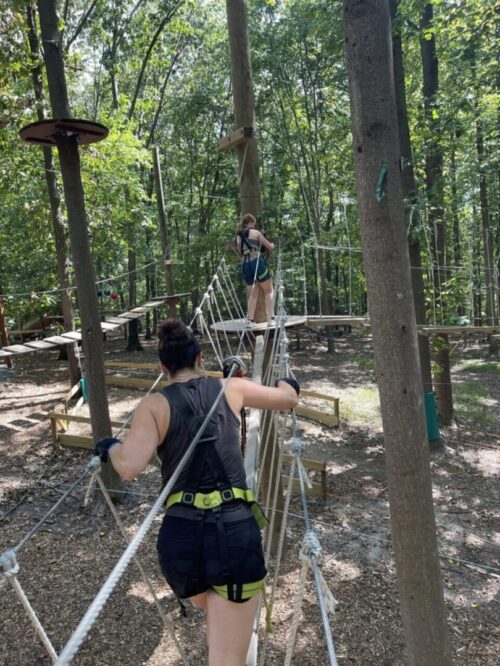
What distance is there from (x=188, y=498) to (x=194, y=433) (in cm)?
17

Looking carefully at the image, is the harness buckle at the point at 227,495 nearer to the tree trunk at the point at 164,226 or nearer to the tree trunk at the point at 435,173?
the tree trunk at the point at 435,173

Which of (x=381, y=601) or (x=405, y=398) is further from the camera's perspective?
(x=381, y=601)

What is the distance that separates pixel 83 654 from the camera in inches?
115

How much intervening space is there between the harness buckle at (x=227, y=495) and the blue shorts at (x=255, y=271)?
2.79 metres

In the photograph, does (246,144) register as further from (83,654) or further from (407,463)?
(83,654)

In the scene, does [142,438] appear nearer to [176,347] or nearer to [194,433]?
[194,433]

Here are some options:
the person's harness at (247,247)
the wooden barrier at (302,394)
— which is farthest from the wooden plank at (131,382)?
the person's harness at (247,247)

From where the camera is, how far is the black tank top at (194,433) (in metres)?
1.36

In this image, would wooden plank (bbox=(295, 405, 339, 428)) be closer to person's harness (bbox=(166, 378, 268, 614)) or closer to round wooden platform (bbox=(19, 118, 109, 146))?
round wooden platform (bbox=(19, 118, 109, 146))

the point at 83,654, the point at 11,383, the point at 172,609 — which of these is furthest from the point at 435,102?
the point at 11,383

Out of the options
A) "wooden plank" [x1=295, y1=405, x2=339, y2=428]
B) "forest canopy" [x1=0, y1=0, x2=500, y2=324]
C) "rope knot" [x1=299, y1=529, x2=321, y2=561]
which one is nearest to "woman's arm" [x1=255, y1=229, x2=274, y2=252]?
"forest canopy" [x1=0, y1=0, x2=500, y2=324]

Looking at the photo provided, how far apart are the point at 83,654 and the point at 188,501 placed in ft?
7.33

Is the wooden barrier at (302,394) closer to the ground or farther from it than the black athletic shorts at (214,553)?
closer to the ground

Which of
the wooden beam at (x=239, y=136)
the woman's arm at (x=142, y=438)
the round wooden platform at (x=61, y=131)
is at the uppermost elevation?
the round wooden platform at (x=61, y=131)
